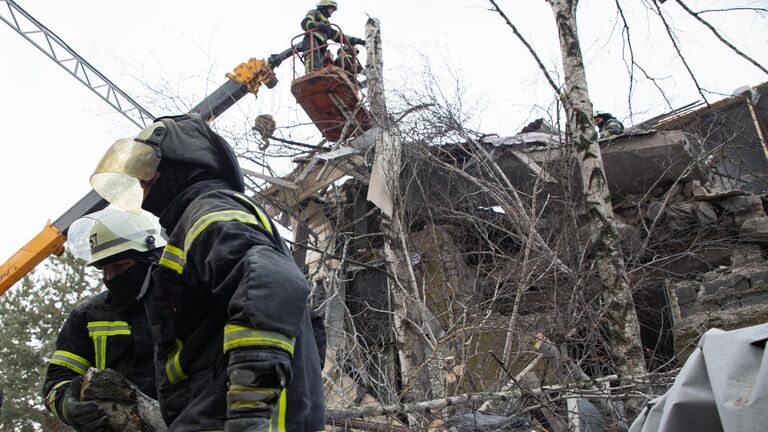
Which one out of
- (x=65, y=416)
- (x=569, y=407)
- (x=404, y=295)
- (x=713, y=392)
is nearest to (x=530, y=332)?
(x=569, y=407)

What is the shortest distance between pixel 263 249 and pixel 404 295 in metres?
6.30

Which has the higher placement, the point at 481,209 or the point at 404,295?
the point at 481,209

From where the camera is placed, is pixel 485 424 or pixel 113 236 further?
pixel 485 424

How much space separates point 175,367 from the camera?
2.36 metres

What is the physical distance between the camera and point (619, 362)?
5551 mm

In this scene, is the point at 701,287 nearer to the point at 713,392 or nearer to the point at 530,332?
the point at 530,332

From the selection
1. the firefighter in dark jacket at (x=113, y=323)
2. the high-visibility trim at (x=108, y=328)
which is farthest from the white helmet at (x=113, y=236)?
the high-visibility trim at (x=108, y=328)

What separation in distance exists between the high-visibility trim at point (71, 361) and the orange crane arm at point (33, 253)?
8.99 meters

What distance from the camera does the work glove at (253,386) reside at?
76.9 inches

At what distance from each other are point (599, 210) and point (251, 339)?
14.7 ft

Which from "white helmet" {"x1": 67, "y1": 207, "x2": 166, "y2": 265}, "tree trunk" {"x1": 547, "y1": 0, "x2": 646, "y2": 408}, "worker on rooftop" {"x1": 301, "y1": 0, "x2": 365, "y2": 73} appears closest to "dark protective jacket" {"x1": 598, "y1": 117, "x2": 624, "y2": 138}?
"worker on rooftop" {"x1": 301, "y1": 0, "x2": 365, "y2": 73}

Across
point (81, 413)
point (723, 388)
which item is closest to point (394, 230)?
point (81, 413)

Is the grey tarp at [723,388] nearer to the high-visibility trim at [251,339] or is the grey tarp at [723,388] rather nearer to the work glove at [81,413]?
the high-visibility trim at [251,339]

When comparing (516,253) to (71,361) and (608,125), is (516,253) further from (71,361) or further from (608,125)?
(71,361)
